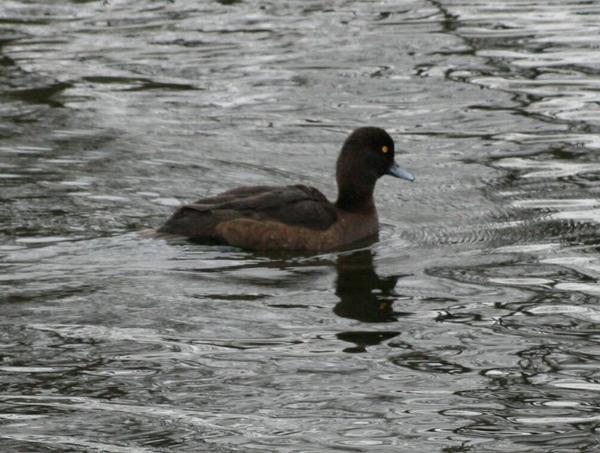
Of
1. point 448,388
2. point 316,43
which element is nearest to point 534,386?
point 448,388

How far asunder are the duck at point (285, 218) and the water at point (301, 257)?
0.56 feet

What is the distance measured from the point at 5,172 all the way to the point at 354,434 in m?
6.42

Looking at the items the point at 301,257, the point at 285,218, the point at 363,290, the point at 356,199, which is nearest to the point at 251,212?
the point at 285,218

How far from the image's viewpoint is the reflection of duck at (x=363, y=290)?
9766 millimetres

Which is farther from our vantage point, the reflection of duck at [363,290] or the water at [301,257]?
the reflection of duck at [363,290]

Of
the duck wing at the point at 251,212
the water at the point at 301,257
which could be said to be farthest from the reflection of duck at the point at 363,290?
the duck wing at the point at 251,212

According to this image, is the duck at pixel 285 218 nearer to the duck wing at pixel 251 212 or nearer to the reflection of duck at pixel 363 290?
the duck wing at pixel 251 212

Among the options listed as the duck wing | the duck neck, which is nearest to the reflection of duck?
the duck wing

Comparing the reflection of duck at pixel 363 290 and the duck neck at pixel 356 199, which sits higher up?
the duck neck at pixel 356 199

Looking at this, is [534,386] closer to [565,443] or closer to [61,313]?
[565,443]

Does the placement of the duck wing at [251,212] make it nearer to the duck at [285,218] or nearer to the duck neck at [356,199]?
the duck at [285,218]

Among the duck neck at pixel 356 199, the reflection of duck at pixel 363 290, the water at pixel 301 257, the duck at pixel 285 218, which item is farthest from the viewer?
the duck neck at pixel 356 199

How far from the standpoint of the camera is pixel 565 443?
292 inches

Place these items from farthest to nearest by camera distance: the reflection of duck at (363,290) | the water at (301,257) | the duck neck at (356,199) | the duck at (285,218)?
the duck neck at (356,199), the duck at (285,218), the reflection of duck at (363,290), the water at (301,257)
